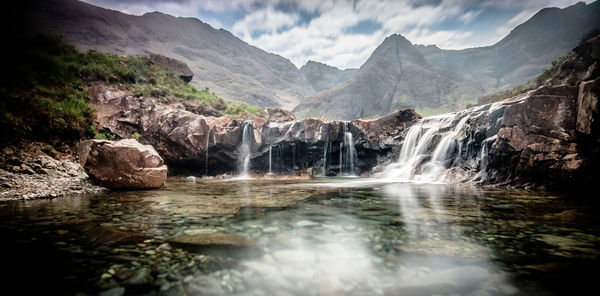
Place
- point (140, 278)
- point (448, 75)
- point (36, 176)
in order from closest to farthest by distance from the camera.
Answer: point (140, 278) → point (36, 176) → point (448, 75)

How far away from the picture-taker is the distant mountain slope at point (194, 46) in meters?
60.1

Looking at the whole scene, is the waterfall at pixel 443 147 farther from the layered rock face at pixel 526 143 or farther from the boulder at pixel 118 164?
the boulder at pixel 118 164

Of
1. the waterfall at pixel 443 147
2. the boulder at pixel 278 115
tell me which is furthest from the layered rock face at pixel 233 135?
the waterfall at pixel 443 147

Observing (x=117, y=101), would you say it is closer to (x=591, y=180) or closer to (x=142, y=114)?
(x=142, y=114)

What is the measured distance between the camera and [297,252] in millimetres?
2543

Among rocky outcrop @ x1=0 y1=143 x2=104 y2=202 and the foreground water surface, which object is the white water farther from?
rocky outcrop @ x1=0 y1=143 x2=104 y2=202

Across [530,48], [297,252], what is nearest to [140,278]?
[297,252]

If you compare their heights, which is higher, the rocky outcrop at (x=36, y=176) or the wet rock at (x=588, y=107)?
Answer: the wet rock at (x=588, y=107)

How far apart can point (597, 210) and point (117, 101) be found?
21.9 metres

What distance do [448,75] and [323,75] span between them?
8025 cm

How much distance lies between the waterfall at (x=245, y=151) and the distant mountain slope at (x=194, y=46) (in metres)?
46.4

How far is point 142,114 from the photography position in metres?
16.0

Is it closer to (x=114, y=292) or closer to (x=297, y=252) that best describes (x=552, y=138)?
(x=297, y=252)

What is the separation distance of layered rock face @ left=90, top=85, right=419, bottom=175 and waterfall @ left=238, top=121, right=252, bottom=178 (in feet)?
0.37
